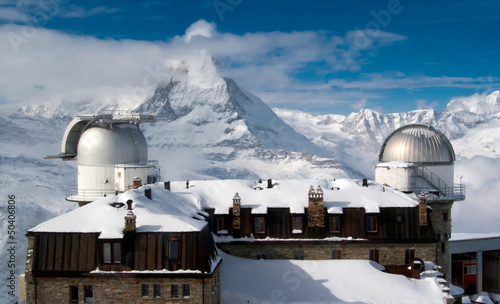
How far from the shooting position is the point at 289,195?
34156 millimetres

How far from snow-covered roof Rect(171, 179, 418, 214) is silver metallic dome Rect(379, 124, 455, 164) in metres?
7.90

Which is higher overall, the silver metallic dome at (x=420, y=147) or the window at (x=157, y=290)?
the silver metallic dome at (x=420, y=147)

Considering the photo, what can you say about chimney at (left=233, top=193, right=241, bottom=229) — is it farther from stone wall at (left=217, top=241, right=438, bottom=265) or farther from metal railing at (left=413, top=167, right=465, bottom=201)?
metal railing at (left=413, top=167, right=465, bottom=201)

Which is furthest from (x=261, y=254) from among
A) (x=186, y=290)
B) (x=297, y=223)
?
(x=186, y=290)

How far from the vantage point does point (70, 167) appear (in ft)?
634

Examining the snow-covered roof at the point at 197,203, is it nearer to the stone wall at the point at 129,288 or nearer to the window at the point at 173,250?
the window at the point at 173,250

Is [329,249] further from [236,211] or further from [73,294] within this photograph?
[73,294]

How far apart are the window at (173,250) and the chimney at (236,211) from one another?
8264 millimetres

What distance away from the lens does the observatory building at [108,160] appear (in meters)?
40.8

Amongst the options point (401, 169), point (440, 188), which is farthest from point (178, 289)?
point (440, 188)

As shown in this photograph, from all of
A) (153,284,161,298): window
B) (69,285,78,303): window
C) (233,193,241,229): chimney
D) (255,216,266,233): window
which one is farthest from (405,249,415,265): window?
(69,285,78,303): window

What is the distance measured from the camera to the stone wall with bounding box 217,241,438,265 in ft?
104

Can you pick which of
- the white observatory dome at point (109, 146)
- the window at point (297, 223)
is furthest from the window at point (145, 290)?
the white observatory dome at point (109, 146)

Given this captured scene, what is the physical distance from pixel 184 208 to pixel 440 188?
24.0m
